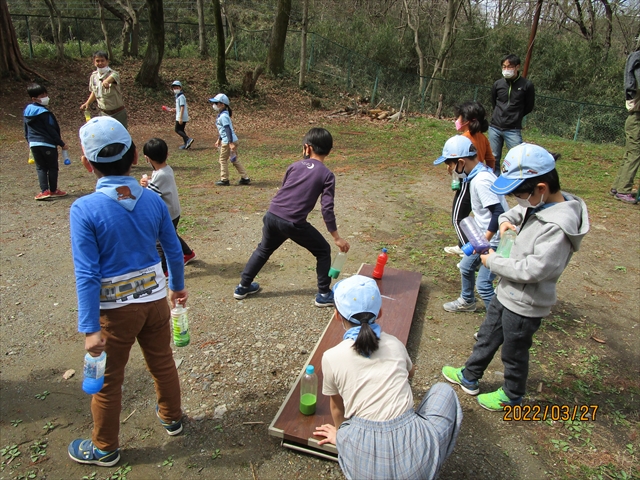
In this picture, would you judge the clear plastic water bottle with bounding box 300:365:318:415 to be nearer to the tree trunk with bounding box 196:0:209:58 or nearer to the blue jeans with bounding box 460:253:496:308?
the blue jeans with bounding box 460:253:496:308

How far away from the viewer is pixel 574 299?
4.94 m

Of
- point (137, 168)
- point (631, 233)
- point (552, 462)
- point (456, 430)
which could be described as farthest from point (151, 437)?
point (137, 168)

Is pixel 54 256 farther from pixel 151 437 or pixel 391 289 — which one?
pixel 391 289

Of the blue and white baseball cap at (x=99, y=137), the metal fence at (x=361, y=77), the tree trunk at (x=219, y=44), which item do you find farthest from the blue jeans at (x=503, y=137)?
the tree trunk at (x=219, y=44)

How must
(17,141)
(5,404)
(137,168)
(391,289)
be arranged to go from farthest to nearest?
(17,141), (137,168), (391,289), (5,404)

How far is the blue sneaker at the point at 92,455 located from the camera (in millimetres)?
2670

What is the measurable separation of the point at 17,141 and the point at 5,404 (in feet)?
35.0

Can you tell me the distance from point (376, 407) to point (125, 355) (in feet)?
4.70

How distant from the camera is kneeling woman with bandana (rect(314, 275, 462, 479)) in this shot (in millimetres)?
2074

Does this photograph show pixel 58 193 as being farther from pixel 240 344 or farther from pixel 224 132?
pixel 240 344

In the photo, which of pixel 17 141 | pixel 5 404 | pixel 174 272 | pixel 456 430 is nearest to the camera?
pixel 456 430

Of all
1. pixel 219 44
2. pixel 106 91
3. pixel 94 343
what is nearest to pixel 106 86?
pixel 106 91

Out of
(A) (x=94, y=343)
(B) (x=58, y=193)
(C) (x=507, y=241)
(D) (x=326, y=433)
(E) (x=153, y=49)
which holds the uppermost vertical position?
(E) (x=153, y=49)

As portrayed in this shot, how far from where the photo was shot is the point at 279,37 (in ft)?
64.5
